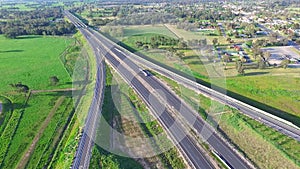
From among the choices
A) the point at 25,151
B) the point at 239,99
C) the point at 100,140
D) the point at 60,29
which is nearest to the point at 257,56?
the point at 239,99

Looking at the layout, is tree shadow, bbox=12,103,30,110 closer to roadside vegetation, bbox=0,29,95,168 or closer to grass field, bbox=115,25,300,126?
roadside vegetation, bbox=0,29,95,168

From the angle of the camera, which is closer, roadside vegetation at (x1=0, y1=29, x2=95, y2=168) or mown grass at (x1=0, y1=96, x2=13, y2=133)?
roadside vegetation at (x1=0, y1=29, x2=95, y2=168)

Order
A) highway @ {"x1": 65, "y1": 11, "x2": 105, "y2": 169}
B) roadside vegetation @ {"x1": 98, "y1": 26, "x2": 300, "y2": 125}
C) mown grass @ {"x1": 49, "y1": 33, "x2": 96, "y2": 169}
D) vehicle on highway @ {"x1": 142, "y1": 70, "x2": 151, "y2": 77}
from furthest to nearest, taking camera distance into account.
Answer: vehicle on highway @ {"x1": 142, "y1": 70, "x2": 151, "y2": 77} → roadside vegetation @ {"x1": 98, "y1": 26, "x2": 300, "y2": 125} → mown grass @ {"x1": 49, "y1": 33, "x2": 96, "y2": 169} → highway @ {"x1": 65, "y1": 11, "x2": 105, "y2": 169}

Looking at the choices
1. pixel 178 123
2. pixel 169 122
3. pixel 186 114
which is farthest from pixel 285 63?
pixel 169 122

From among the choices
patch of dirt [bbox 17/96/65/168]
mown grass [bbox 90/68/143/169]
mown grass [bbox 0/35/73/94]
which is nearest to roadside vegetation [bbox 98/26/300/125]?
mown grass [bbox 90/68/143/169]

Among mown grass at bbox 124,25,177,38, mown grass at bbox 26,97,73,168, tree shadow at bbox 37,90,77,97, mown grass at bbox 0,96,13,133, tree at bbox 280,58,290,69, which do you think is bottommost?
mown grass at bbox 26,97,73,168

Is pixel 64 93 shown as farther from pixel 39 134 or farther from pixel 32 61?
pixel 32 61

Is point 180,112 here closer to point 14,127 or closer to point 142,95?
point 142,95
